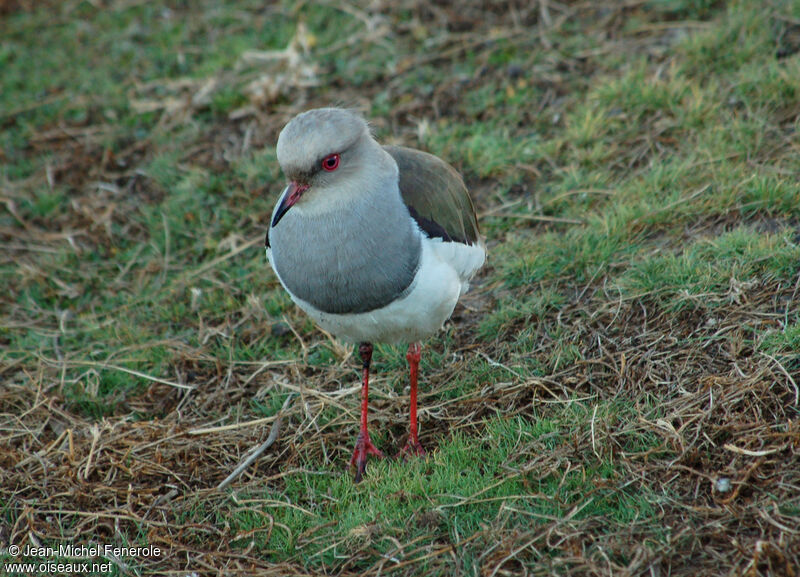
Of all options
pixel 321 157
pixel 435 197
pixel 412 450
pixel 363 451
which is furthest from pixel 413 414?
pixel 321 157

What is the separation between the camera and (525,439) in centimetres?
393

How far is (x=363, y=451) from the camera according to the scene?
13.8 ft

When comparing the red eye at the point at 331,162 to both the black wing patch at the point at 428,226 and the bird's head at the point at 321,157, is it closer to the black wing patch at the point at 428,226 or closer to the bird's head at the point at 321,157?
the bird's head at the point at 321,157

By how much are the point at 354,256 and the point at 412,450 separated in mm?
1072

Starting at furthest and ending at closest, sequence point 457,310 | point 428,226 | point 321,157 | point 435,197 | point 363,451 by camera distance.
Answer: point 457,310 < point 363,451 < point 435,197 < point 428,226 < point 321,157

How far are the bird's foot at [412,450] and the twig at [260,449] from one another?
668mm

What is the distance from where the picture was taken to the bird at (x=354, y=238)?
3699 mm

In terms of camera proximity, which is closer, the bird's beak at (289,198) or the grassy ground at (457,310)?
the grassy ground at (457,310)

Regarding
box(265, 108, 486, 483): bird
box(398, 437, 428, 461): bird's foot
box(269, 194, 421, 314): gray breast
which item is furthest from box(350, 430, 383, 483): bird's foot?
box(269, 194, 421, 314): gray breast

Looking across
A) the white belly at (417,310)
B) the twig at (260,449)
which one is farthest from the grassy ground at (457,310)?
the white belly at (417,310)

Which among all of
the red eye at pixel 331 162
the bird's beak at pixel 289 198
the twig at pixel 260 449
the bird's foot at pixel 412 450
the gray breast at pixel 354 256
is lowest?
the twig at pixel 260 449

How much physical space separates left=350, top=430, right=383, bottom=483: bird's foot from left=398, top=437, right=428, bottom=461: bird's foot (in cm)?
11

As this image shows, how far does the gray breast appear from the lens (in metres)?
3.70

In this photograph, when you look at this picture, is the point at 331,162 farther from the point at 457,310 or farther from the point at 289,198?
the point at 457,310
